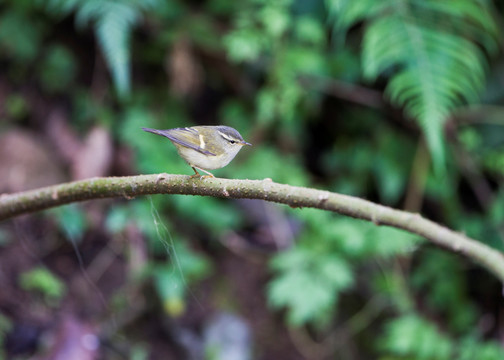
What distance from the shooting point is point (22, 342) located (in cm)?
319

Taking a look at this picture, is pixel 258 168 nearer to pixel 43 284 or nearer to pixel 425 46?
pixel 425 46

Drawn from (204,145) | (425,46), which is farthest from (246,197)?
(425,46)

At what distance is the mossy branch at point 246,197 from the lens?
1.58 m

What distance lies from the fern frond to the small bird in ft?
5.40

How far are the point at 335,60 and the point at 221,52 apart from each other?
3.13 feet

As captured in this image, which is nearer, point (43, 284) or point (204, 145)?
point (204, 145)

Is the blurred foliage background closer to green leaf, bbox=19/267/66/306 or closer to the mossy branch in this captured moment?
green leaf, bbox=19/267/66/306

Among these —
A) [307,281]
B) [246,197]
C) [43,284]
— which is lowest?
[43,284]

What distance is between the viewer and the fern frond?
3441mm

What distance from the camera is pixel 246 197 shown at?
1566 millimetres

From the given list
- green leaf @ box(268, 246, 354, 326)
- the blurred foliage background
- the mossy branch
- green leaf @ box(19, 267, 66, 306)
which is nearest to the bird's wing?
the mossy branch

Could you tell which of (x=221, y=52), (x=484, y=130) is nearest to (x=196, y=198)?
(x=221, y=52)

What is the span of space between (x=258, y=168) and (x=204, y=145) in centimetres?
199

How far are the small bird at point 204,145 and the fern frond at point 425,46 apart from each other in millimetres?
1646
